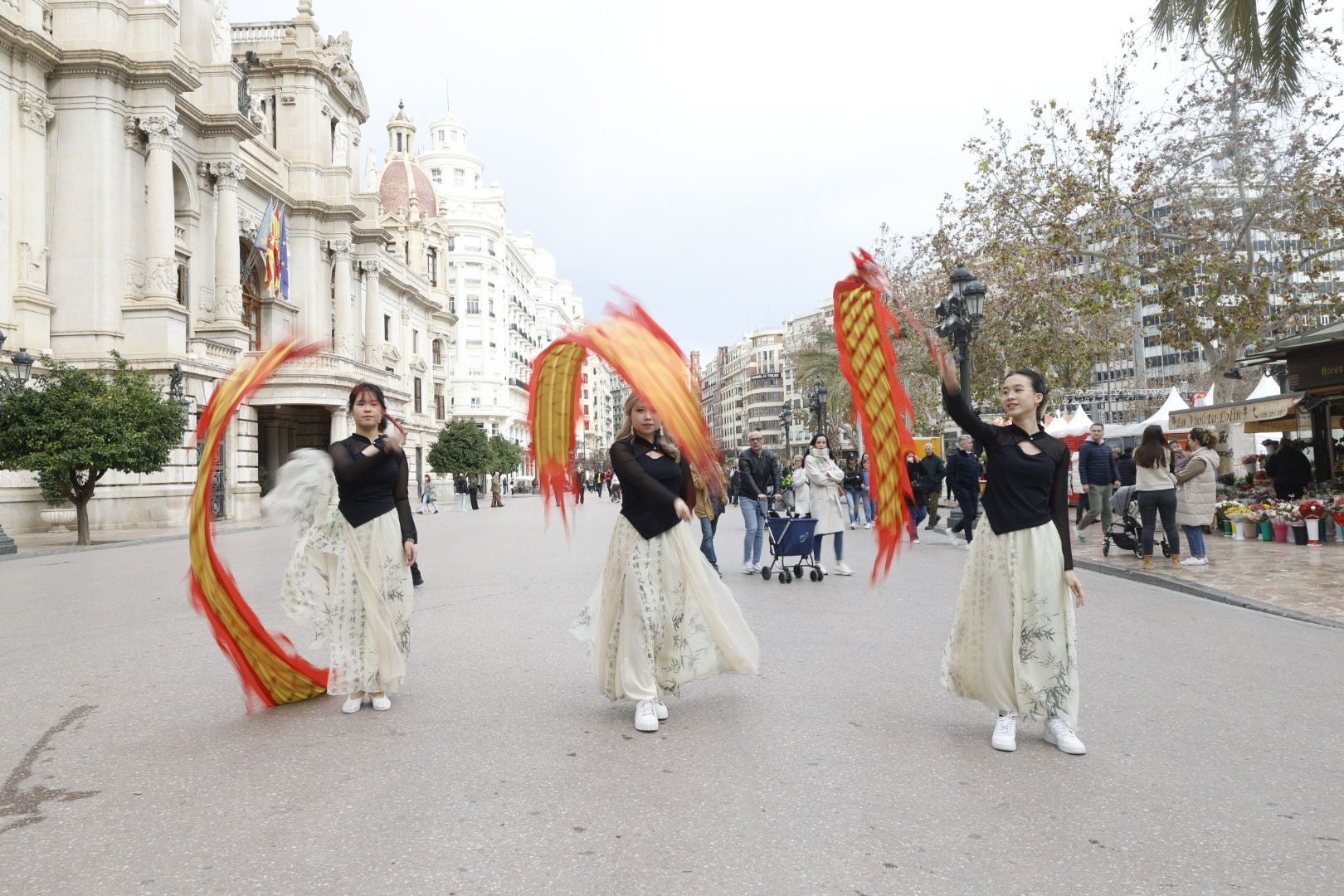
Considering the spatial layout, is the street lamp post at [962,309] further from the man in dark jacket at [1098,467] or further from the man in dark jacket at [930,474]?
the man in dark jacket at [1098,467]

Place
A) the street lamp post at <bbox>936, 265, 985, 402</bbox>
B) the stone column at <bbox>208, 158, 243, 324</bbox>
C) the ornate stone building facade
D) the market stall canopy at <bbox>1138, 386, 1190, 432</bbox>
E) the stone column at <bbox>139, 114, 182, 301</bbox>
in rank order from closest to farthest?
the street lamp post at <bbox>936, 265, 985, 402</bbox> < the market stall canopy at <bbox>1138, 386, 1190, 432</bbox> < the ornate stone building facade < the stone column at <bbox>139, 114, 182, 301</bbox> < the stone column at <bbox>208, 158, 243, 324</bbox>

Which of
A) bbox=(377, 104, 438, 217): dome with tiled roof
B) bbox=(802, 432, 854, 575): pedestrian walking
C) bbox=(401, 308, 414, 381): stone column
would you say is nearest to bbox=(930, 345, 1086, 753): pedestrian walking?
bbox=(802, 432, 854, 575): pedestrian walking

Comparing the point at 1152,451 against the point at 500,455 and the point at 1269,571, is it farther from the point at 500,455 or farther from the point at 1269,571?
the point at 500,455

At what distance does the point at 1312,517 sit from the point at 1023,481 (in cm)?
1312

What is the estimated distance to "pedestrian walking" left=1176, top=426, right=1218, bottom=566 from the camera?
40.8 feet

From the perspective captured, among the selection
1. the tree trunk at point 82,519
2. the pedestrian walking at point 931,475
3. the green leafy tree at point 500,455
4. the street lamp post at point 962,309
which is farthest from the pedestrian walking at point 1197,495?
the green leafy tree at point 500,455

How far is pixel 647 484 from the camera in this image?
5258mm

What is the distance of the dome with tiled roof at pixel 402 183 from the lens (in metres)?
70.7

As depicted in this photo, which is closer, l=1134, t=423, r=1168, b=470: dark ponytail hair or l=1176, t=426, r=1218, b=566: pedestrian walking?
l=1134, t=423, r=1168, b=470: dark ponytail hair

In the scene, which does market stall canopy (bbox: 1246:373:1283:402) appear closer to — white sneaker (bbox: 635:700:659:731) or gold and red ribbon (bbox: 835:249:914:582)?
gold and red ribbon (bbox: 835:249:914:582)

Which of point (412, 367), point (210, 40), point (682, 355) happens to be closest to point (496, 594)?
point (682, 355)

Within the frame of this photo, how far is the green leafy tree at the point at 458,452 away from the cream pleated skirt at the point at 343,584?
165ft

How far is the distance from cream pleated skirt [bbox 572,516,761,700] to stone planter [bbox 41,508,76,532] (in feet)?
87.6

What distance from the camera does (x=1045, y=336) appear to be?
26719 millimetres
